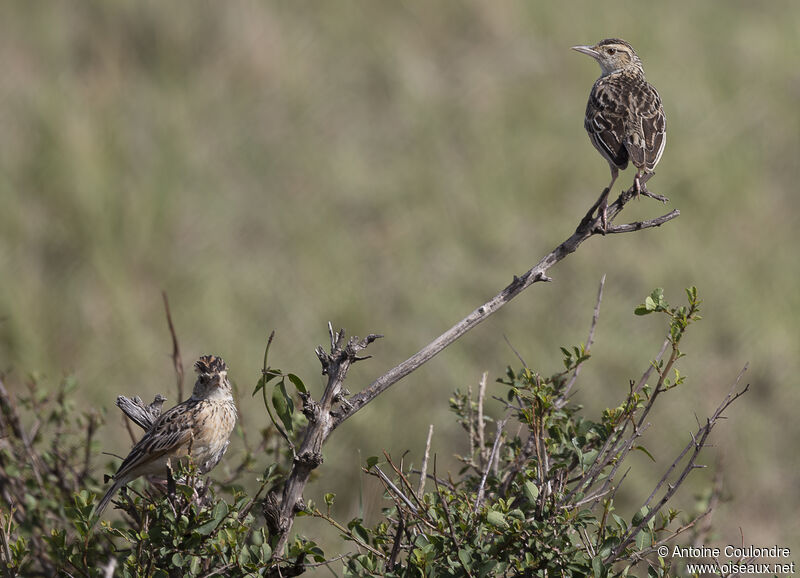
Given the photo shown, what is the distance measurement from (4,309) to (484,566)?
659 cm

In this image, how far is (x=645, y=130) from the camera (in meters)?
4.23

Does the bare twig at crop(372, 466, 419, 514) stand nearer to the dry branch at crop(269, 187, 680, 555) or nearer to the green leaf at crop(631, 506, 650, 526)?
the dry branch at crop(269, 187, 680, 555)

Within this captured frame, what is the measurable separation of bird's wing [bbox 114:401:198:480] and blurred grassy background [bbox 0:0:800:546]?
3139mm

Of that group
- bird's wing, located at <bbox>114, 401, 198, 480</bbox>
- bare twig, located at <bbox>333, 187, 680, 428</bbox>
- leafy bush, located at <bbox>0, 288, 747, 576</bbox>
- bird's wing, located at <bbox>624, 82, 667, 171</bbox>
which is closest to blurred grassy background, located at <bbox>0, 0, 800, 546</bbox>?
bird's wing, located at <bbox>114, 401, 198, 480</bbox>

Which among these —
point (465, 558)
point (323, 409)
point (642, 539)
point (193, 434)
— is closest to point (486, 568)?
point (465, 558)

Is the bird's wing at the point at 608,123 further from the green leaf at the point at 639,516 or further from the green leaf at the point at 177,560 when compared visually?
the green leaf at the point at 177,560

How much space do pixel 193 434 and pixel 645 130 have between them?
2.34 meters

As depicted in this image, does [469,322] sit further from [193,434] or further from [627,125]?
[627,125]

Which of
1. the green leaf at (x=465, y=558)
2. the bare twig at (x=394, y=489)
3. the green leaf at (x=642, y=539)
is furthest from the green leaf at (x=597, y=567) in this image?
the bare twig at (x=394, y=489)

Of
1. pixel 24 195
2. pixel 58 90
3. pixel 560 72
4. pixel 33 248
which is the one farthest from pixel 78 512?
pixel 560 72

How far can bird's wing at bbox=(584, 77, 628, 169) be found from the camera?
13.3 ft

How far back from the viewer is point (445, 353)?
8.59 meters

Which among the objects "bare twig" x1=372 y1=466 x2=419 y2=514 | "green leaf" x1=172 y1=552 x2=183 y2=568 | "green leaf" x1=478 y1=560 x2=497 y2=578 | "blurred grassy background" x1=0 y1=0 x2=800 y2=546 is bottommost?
"green leaf" x1=478 y1=560 x2=497 y2=578

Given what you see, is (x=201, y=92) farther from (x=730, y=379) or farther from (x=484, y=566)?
(x=484, y=566)
